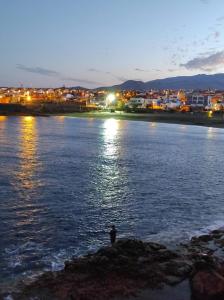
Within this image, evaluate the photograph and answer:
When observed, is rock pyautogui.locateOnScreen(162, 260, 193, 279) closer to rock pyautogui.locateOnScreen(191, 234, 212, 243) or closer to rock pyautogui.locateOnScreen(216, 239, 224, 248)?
rock pyautogui.locateOnScreen(216, 239, 224, 248)

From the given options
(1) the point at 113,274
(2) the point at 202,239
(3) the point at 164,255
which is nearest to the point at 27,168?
(2) the point at 202,239

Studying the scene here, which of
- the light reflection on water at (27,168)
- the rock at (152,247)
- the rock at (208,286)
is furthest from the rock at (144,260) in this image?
the light reflection on water at (27,168)

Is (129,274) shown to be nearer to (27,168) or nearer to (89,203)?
(89,203)

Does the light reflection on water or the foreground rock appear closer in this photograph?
the foreground rock

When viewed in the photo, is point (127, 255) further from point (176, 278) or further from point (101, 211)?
point (101, 211)

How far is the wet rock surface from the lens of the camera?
1393 cm

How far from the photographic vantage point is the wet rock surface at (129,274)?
13930 millimetres

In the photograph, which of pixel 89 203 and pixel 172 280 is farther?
pixel 89 203

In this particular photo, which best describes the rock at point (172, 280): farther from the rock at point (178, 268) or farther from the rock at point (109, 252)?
the rock at point (109, 252)

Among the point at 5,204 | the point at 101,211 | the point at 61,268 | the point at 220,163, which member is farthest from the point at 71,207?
the point at 220,163

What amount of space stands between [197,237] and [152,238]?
7.62 ft

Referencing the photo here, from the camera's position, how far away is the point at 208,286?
13.7m

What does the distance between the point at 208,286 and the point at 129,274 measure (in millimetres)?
3126

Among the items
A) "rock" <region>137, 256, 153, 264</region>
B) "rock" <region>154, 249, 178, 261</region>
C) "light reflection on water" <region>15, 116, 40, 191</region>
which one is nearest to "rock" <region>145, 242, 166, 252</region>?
"rock" <region>154, 249, 178, 261</region>
